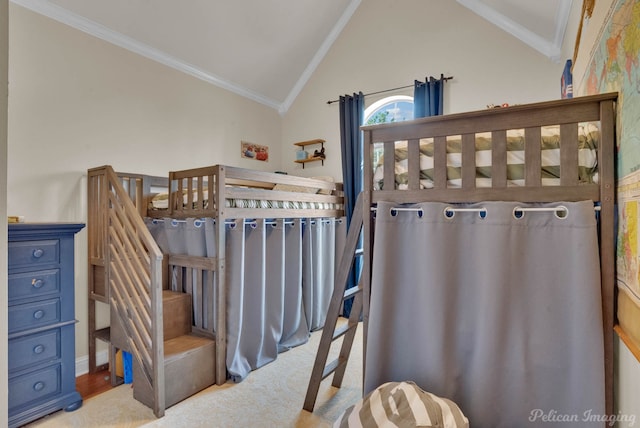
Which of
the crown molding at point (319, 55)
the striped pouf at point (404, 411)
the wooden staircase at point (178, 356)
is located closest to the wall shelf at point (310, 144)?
the crown molding at point (319, 55)

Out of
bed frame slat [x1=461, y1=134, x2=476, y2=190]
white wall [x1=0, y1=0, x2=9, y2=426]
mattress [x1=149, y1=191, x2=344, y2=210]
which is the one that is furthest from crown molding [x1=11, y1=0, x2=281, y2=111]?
bed frame slat [x1=461, y1=134, x2=476, y2=190]

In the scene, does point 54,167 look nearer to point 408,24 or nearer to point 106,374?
point 106,374

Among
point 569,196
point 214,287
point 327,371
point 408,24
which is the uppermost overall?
point 408,24

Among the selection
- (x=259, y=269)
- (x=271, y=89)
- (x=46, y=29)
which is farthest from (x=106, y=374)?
(x=271, y=89)

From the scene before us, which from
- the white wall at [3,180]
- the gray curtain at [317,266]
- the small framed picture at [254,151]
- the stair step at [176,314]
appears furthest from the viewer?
the small framed picture at [254,151]

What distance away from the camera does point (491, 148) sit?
145cm

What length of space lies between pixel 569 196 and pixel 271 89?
12.2ft

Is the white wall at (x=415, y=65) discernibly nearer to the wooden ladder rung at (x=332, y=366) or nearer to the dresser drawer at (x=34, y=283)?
the wooden ladder rung at (x=332, y=366)

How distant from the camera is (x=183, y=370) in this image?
86.4 inches

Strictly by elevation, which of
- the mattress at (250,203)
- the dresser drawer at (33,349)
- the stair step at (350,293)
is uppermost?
the mattress at (250,203)

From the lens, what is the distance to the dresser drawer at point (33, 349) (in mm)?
1876

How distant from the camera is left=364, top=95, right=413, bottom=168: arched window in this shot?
12.5ft

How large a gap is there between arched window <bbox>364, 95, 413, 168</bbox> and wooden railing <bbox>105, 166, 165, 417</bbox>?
8.97 feet

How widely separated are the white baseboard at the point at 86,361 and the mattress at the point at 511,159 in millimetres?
2707
